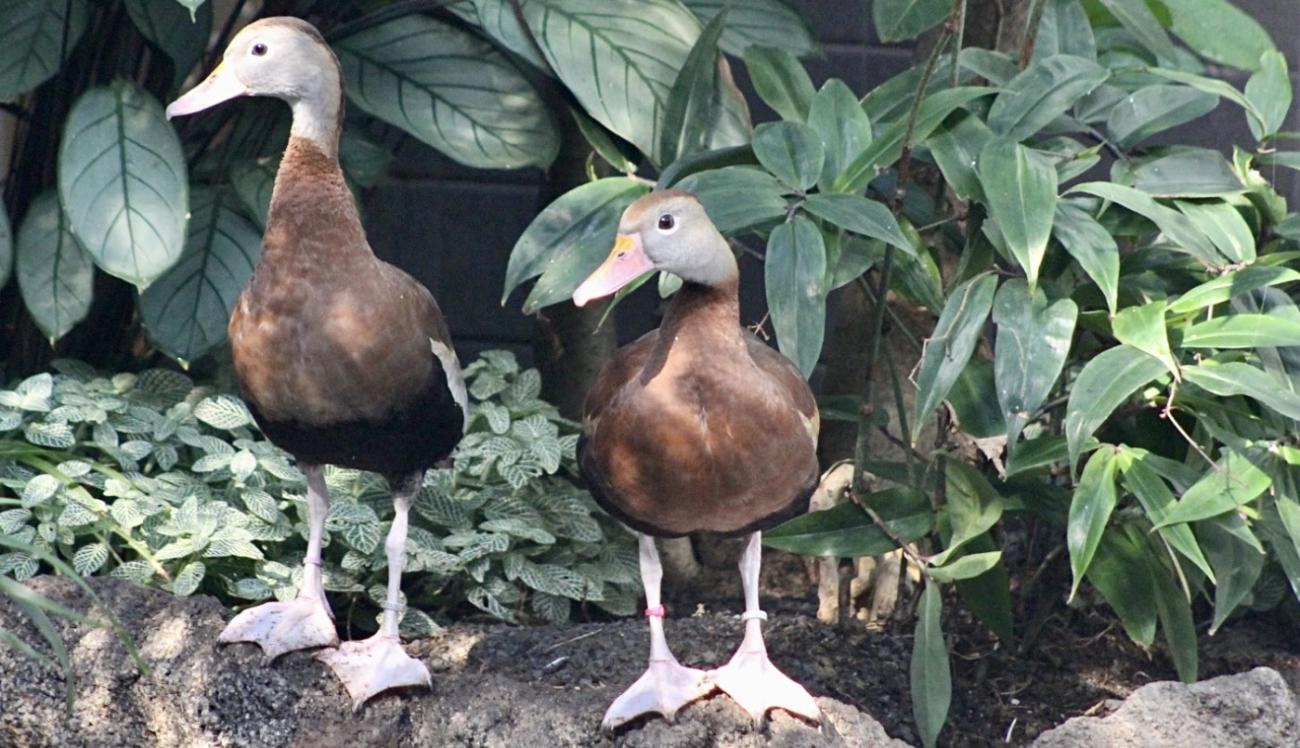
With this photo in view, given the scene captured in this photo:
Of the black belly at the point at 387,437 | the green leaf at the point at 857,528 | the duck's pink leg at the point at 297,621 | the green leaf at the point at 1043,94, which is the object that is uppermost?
the green leaf at the point at 1043,94

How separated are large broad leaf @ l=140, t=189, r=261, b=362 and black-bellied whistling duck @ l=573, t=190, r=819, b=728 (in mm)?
1286

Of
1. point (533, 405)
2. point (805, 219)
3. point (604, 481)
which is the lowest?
point (533, 405)

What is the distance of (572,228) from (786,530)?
2.47 feet

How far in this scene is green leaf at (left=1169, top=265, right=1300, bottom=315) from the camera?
299 cm

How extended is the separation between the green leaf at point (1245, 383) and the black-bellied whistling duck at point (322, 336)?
134 cm

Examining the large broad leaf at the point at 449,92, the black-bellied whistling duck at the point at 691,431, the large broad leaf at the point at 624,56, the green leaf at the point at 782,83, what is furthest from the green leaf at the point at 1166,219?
the large broad leaf at the point at 449,92

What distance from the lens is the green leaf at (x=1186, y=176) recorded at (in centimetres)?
321

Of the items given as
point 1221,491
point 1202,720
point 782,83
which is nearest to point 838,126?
point 782,83

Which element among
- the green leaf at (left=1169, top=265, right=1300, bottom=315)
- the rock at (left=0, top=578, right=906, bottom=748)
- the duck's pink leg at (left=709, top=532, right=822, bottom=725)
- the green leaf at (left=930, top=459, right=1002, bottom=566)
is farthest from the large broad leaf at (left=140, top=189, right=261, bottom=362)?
the green leaf at (left=1169, top=265, right=1300, bottom=315)

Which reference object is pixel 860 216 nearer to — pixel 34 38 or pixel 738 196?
pixel 738 196

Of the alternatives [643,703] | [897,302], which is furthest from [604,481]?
[897,302]

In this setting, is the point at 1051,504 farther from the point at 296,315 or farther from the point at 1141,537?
the point at 296,315

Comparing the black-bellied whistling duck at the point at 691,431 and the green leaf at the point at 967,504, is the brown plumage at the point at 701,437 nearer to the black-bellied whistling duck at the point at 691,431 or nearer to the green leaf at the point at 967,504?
the black-bellied whistling duck at the point at 691,431

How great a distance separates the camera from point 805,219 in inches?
117
